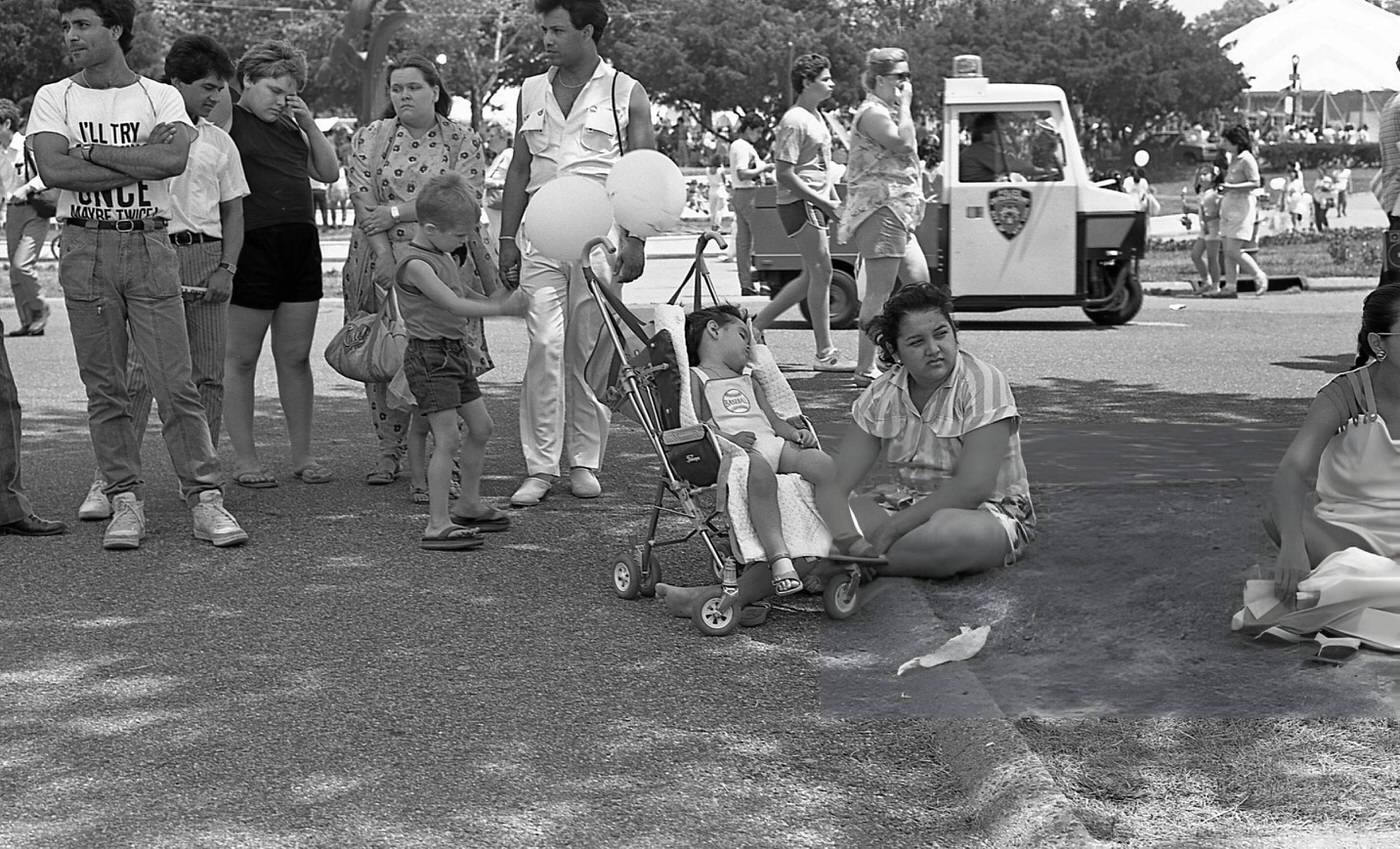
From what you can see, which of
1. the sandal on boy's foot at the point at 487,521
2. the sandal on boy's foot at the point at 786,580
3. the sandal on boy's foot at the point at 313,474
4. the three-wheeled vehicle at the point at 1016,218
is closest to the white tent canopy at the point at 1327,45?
the three-wheeled vehicle at the point at 1016,218

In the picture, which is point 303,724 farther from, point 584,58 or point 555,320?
point 584,58

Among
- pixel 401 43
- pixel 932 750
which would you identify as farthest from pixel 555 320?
pixel 401 43

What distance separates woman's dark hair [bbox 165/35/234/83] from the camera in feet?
24.6

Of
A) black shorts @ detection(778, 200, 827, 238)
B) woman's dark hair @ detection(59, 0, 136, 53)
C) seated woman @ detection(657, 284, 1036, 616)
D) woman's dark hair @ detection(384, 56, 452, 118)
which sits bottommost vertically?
seated woman @ detection(657, 284, 1036, 616)

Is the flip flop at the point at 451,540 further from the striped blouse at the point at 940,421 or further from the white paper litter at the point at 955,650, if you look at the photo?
the white paper litter at the point at 955,650

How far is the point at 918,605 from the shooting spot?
5531 millimetres

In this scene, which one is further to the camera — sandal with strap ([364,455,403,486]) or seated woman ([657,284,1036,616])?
sandal with strap ([364,455,403,486])

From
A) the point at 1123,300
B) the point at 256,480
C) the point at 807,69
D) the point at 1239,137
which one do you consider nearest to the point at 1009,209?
the point at 1123,300

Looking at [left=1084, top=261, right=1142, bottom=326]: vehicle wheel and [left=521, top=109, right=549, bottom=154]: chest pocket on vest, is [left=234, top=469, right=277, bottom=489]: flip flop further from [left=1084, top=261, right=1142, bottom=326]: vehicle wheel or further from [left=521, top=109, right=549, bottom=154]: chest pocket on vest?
[left=1084, top=261, right=1142, bottom=326]: vehicle wheel

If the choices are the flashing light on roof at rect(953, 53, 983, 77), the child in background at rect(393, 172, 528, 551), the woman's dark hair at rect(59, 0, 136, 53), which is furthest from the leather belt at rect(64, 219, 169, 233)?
the flashing light on roof at rect(953, 53, 983, 77)

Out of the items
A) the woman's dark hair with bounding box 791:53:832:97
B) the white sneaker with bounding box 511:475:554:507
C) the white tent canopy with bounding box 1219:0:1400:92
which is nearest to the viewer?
the white sneaker with bounding box 511:475:554:507

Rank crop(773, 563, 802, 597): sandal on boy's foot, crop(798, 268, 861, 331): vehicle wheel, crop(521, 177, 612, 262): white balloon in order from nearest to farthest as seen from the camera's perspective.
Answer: crop(773, 563, 802, 597): sandal on boy's foot < crop(521, 177, 612, 262): white balloon < crop(798, 268, 861, 331): vehicle wheel

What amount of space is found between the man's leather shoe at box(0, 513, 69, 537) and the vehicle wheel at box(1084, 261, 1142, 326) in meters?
9.78

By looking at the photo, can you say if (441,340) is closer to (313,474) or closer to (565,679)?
(313,474)
